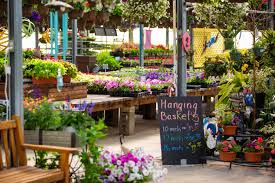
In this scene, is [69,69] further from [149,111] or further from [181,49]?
[149,111]

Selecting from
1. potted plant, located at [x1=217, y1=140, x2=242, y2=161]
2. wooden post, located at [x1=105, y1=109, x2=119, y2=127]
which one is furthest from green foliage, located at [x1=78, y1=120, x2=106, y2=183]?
wooden post, located at [x1=105, y1=109, x2=119, y2=127]

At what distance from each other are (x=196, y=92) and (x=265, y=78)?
456cm

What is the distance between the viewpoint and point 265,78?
24.7ft

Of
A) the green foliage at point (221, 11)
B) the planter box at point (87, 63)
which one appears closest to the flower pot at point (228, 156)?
the green foliage at point (221, 11)

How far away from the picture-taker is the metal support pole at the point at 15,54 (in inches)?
193

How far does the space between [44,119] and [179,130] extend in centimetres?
265

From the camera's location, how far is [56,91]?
928 centimetres

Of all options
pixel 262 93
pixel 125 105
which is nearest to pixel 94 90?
pixel 125 105

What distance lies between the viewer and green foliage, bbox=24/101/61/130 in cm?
484

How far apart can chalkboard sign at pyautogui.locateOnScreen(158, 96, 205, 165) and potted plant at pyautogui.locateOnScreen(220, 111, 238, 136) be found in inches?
12.0

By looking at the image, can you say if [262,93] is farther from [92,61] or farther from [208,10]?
[92,61]

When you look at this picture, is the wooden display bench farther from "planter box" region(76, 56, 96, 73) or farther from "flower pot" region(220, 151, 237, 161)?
"planter box" region(76, 56, 96, 73)

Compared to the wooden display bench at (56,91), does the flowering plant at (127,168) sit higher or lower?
lower

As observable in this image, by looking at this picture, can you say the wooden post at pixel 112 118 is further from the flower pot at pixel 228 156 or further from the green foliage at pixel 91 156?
the green foliage at pixel 91 156
